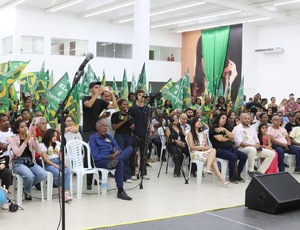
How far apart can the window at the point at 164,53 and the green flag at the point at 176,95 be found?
11.6 metres

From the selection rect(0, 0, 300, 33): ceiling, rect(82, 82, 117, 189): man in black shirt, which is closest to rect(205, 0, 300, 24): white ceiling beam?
rect(0, 0, 300, 33): ceiling

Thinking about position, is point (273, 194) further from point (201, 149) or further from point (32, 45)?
point (32, 45)

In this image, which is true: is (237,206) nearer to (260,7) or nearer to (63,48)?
(260,7)

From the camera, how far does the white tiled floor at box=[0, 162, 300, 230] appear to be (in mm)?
4449

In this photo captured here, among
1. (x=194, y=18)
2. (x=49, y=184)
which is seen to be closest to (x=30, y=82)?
(x=49, y=184)

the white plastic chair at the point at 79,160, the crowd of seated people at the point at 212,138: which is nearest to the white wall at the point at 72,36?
the crowd of seated people at the point at 212,138

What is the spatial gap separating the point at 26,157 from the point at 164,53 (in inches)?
670

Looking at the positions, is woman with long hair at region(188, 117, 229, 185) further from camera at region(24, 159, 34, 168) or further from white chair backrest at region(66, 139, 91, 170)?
camera at region(24, 159, 34, 168)

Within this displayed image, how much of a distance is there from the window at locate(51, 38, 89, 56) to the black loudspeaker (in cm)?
1451

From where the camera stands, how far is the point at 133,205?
5.21m

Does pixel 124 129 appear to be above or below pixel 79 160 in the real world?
above

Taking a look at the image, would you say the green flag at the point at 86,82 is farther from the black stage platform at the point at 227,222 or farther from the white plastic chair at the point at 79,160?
the black stage platform at the point at 227,222

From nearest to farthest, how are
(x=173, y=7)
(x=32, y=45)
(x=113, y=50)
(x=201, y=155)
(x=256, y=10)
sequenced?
(x=201, y=155)
(x=256, y=10)
(x=173, y=7)
(x=32, y=45)
(x=113, y=50)

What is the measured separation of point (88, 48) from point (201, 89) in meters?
5.97
